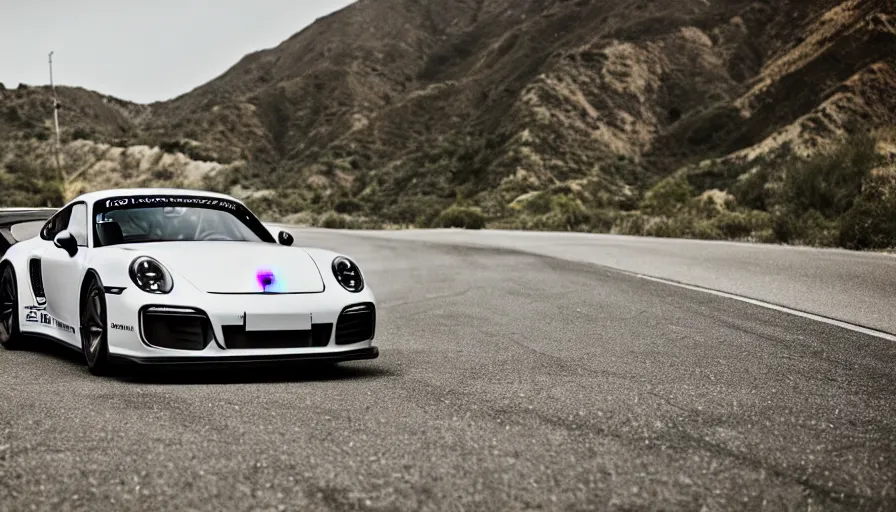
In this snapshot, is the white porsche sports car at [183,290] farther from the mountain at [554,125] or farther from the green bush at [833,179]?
the mountain at [554,125]

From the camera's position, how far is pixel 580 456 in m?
4.15

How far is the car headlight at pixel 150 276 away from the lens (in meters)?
6.28

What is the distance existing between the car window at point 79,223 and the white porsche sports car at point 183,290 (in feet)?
0.05

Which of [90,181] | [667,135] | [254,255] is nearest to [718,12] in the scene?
[667,135]

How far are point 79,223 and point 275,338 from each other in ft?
7.46

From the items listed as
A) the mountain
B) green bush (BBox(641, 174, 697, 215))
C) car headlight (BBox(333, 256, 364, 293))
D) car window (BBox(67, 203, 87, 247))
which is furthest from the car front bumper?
green bush (BBox(641, 174, 697, 215))

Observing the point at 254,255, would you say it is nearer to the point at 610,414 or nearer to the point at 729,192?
the point at 610,414

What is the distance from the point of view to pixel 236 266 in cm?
654

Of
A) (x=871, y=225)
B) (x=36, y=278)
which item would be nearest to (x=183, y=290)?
(x=36, y=278)

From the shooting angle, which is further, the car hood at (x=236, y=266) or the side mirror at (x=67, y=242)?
the side mirror at (x=67, y=242)

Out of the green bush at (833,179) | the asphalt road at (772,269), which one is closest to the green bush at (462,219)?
the green bush at (833,179)

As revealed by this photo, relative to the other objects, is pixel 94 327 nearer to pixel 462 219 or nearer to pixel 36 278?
pixel 36 278

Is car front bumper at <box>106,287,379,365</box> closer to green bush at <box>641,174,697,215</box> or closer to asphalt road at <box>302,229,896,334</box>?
asphalt road at <box>302,229,896,334</box>

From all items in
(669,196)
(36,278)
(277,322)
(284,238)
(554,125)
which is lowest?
(669,196)
